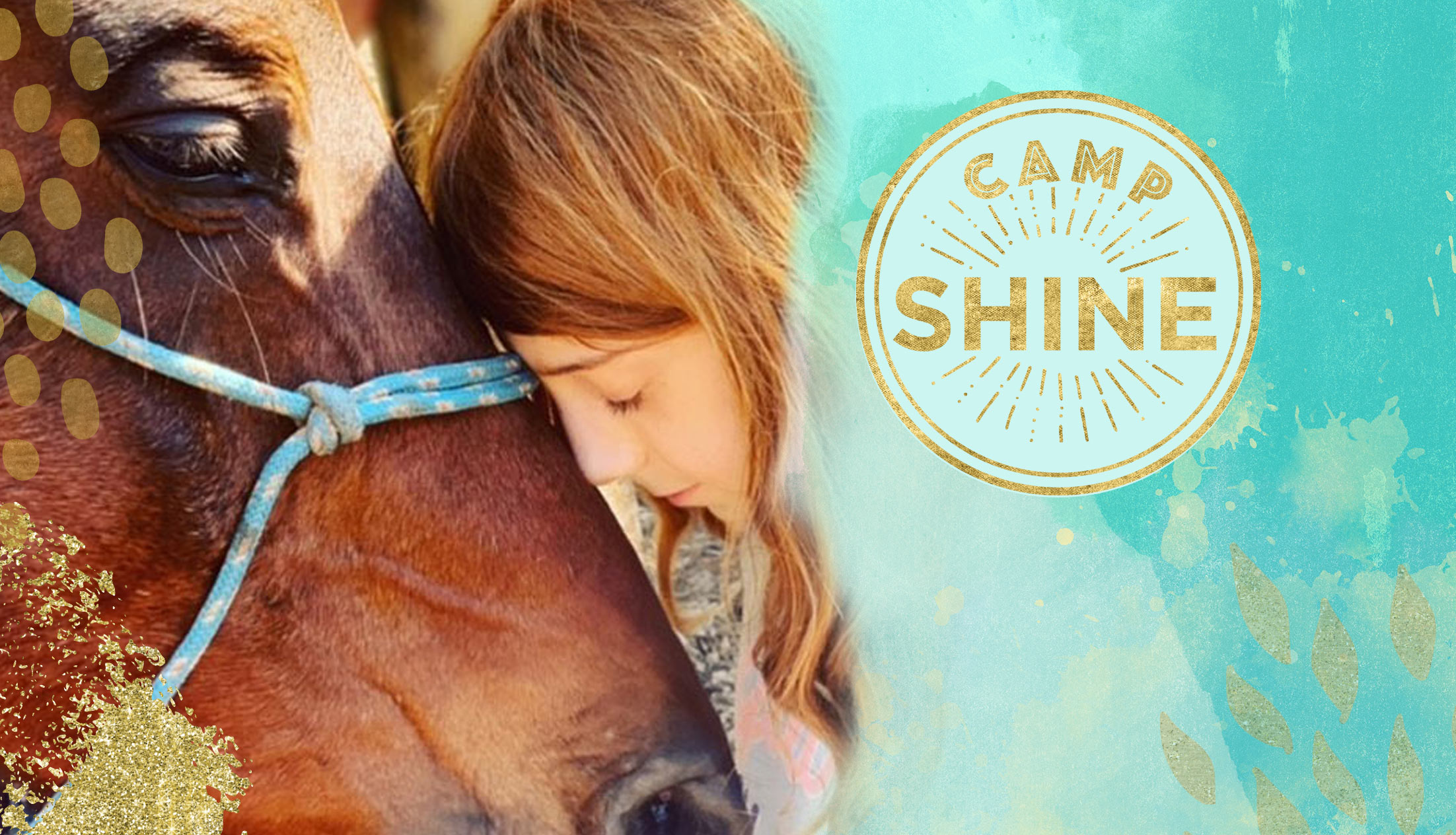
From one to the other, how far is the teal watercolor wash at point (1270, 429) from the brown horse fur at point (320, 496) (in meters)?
0.32

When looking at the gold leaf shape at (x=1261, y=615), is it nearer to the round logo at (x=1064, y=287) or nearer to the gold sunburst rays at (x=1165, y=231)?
the round logo at (x=1064, y=287)

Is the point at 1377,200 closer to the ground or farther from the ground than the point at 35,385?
farther from the ground

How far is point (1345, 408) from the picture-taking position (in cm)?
113

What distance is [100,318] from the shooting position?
961 millimetres

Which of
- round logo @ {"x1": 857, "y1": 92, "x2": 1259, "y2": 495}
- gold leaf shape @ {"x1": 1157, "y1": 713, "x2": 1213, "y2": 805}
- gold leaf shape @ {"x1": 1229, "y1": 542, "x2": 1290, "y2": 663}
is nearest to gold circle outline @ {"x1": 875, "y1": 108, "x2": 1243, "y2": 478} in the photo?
round logo @ {"x1": 857, "y1": 92, "x2": 1259, "y2": 495}

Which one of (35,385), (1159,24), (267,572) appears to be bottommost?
(267,572)

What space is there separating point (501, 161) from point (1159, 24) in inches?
21.8

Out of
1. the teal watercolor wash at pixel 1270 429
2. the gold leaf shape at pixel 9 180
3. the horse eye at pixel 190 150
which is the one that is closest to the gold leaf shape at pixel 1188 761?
Result: the teal watercolor wash at pixel 1270 429

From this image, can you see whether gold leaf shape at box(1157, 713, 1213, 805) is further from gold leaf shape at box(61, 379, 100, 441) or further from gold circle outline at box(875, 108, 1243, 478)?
gold leaf shape at box(61, 379, 100, 441)

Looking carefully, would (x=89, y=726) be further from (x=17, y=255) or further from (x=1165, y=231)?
(x=1165, y=231)

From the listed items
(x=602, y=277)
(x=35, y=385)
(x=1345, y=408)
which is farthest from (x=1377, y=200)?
(x=35, y=385)

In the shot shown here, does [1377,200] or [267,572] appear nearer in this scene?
[267,572]

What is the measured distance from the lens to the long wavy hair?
111 centimetres

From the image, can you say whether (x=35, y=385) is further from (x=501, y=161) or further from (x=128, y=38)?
(x=501, y=161)
